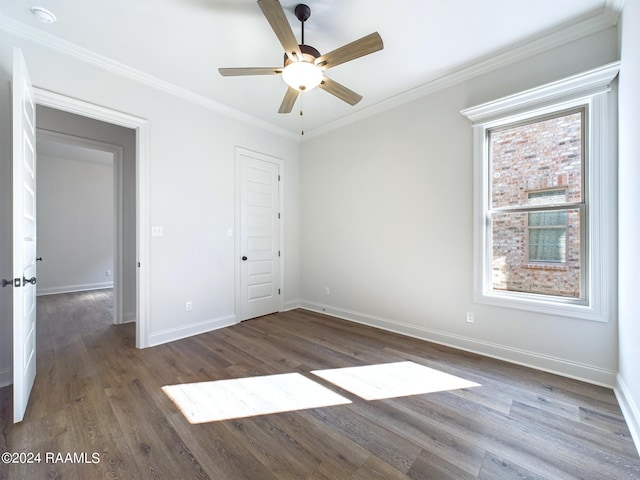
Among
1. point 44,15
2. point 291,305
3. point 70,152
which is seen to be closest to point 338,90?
point 44,15

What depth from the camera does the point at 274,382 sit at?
2289mm

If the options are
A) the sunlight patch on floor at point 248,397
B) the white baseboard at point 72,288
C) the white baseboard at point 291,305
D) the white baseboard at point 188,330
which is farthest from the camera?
the white baseboard at point 72,288

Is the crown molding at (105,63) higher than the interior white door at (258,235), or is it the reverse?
the crown molding at (105,63)

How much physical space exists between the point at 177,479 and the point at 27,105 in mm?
2741

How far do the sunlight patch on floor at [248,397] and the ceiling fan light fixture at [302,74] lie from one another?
247 centimetres

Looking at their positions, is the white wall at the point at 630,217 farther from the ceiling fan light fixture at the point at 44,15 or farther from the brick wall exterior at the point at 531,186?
the ceiling fan light fixture at the point at 44,15

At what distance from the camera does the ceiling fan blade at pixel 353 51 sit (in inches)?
72.2

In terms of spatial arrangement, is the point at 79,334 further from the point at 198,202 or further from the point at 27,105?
the point at 27,105

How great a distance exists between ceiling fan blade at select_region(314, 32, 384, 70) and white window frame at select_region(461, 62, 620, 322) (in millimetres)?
1480

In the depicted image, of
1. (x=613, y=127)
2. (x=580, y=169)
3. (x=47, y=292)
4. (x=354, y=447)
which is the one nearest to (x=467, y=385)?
(x=354, y=447)

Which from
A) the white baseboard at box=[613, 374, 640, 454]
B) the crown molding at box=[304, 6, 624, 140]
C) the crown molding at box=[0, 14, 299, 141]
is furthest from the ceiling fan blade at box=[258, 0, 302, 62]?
the white baseboard at box=[613, 374, 640, 454]

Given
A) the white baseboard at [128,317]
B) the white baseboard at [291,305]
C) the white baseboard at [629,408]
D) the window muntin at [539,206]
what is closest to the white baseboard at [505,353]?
the white baseboard at [629,408]

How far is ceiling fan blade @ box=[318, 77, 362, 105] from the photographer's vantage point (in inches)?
91.8

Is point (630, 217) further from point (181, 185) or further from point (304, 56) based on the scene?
point (181, 185)
